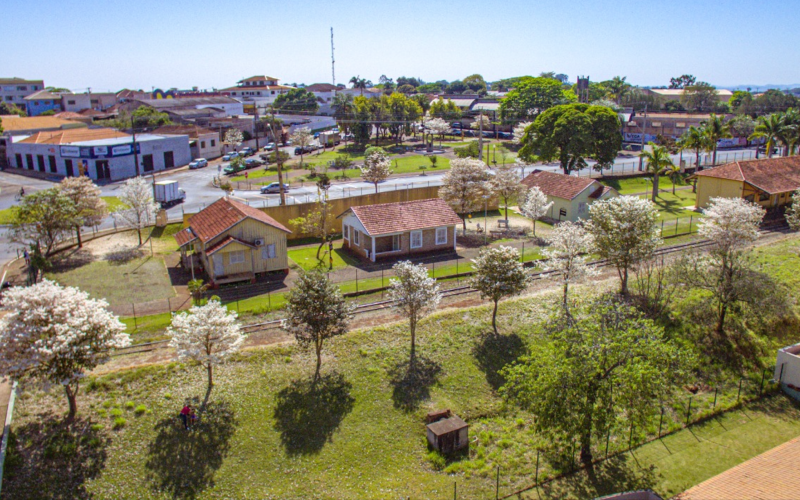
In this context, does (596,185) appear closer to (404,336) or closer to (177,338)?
(404,336)

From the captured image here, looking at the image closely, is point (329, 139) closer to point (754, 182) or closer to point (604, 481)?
point (754, 182)

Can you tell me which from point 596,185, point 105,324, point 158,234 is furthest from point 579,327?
point 158,234

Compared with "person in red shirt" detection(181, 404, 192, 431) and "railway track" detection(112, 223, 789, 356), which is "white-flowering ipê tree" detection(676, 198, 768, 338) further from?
"person in red shirt" detection(181, 404, 192, 431)

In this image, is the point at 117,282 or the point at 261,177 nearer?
the point at 117,282

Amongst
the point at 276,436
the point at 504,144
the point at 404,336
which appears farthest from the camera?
the point at 504,144

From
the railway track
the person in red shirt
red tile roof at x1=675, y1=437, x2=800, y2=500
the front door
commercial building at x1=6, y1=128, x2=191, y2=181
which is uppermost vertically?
commercial building at x1=6, y1=128, x2=191, y2=181

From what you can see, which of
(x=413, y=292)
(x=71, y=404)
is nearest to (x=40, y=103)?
(x=71, y=404)

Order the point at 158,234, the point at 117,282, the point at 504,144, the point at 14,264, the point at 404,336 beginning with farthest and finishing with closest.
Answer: the point at 504,144 < the point at 158,234 < the point at 14,264 < the point at 117,282 < the point at 404,336

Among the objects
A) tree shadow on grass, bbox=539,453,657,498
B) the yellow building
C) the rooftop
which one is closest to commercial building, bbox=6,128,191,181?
the rooftop
